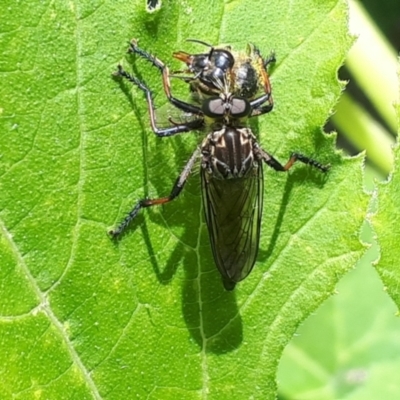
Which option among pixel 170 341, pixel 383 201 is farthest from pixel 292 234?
pixel 170 341

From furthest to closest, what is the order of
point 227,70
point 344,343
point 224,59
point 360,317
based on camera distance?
1. point 360,317
2. point 344,343
3. point 227,70
4. point 224,59

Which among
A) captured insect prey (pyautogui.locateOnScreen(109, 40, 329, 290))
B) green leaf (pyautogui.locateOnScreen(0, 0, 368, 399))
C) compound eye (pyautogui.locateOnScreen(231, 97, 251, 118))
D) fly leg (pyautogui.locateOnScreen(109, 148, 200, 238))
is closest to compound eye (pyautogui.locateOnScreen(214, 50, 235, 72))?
captured insect prey (pyautogui.locateOnScreen(109, 40, 329, 290))

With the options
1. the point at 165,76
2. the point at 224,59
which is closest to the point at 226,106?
the point at 224,59

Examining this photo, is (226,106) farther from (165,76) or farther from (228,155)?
(165,76)

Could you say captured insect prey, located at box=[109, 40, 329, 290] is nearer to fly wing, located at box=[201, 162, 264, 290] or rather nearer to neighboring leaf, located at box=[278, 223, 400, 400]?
fly wing, located at box=[201, 162, 264, 290]

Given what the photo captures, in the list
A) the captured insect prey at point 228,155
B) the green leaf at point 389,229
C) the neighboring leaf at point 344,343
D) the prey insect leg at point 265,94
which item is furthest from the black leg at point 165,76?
the neighboring leaf at point 344,343

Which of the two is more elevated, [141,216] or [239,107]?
[239,107]
